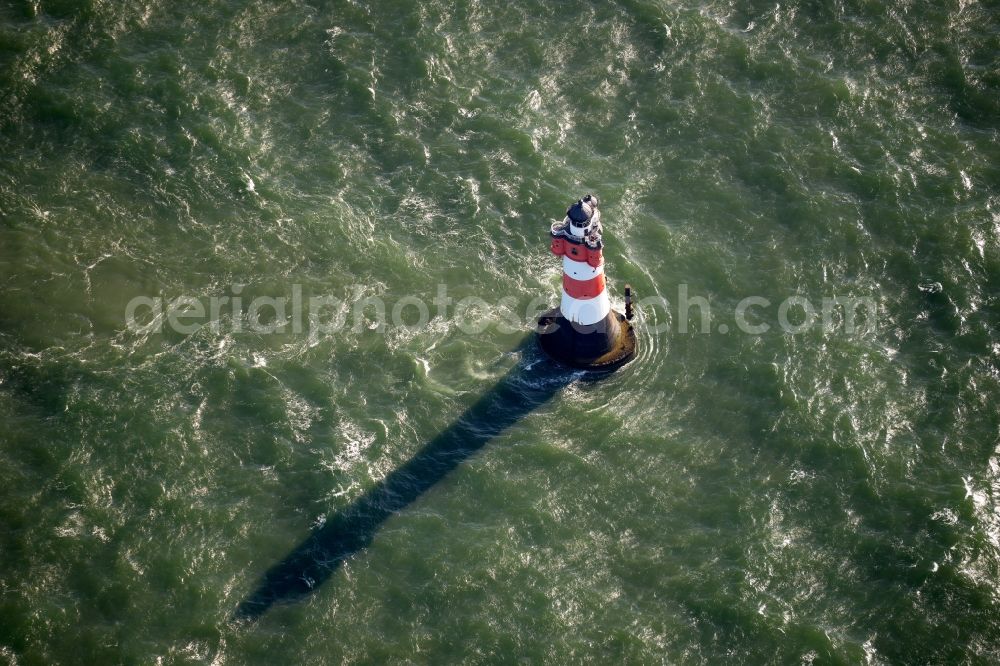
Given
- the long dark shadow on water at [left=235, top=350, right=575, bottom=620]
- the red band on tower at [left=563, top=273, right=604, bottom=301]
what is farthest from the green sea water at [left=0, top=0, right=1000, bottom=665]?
the red band on tower at [left=563, top=273, right=604, bottom=301]

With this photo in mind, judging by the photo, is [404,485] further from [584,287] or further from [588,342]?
[584,287]

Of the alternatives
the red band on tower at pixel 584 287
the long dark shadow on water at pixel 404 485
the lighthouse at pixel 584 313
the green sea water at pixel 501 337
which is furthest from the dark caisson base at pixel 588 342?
the red band on tower at pixel 584 287

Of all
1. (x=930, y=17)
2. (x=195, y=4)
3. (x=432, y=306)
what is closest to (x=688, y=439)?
(x=432, y=306)

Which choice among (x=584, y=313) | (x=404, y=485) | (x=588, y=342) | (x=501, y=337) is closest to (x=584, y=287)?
(x=584, y=313)

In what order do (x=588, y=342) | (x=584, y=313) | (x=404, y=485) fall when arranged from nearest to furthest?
(x=404, y=485) < (x=584, y=313) < (x=588, y=342)

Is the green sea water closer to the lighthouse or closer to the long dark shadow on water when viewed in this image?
the long dark shadow on water

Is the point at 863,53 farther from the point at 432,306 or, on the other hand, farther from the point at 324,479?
the point at 324,479

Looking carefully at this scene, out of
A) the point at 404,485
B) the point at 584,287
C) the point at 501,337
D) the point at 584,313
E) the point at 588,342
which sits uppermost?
the point at 584,287
